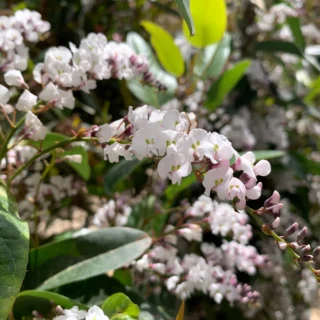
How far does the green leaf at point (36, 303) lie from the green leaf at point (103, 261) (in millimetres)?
27

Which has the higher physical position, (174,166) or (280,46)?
(174,166)

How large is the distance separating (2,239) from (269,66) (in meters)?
1.01

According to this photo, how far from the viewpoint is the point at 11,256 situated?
347mm

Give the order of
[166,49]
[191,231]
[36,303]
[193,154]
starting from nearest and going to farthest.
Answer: [193,154] → [36,303] → [191,231] → [166,49]

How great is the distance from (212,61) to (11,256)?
23.1 inches

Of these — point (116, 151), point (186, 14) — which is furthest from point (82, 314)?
point (186, 14)

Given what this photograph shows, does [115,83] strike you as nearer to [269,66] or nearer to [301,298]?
[269,66]

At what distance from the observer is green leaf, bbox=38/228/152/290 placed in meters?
0.47

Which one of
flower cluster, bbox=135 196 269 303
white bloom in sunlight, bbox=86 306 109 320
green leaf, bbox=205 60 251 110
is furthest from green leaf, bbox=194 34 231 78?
white bloom in sunlight, bbox=86 306 109 320

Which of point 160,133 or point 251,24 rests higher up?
point 160,133

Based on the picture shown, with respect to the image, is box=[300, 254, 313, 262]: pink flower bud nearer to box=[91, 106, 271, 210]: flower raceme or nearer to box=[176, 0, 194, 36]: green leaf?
box=[91, 106, 271, 210]: flower raceme

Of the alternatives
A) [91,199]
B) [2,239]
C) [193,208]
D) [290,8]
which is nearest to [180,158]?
[2,239]

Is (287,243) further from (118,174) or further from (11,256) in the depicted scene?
(118,174)

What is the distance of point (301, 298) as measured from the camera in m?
1.10
